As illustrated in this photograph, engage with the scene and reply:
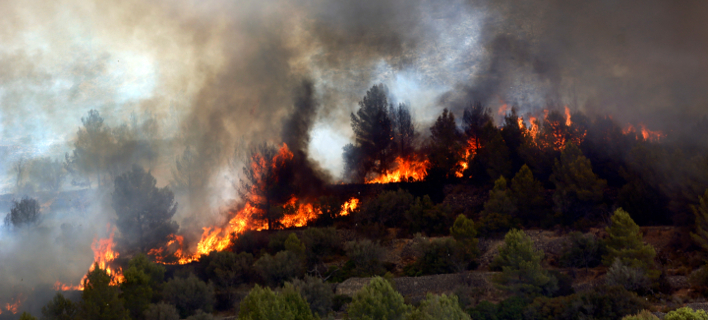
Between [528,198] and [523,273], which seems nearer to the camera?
[523,273]

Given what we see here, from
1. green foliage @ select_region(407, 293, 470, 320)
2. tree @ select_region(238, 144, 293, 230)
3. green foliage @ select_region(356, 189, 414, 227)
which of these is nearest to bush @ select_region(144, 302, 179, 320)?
green foliage @ select_region(407, 293, 470, 320)

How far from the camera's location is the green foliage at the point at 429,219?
3203cm

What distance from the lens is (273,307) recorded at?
17.2 meters

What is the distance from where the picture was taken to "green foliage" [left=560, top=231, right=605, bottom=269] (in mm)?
24484

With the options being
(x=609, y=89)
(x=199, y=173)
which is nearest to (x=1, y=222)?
(x=199, y=173)

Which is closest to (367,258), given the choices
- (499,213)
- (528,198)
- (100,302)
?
(499,213)

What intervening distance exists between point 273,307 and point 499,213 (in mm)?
17325

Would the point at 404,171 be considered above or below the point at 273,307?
above

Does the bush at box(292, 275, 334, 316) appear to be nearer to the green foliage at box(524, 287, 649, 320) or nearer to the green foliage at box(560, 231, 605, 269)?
the green foliage at box(524, 287, 649, 320)

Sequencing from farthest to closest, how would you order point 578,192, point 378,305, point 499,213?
point 499,213 < point 578,192 < point 378,305

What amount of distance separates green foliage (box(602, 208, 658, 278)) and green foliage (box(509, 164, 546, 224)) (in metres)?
6.76

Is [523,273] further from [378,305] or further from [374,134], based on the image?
[374,134]

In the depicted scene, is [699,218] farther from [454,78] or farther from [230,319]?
[454,78]

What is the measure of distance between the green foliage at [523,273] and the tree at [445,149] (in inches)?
644
